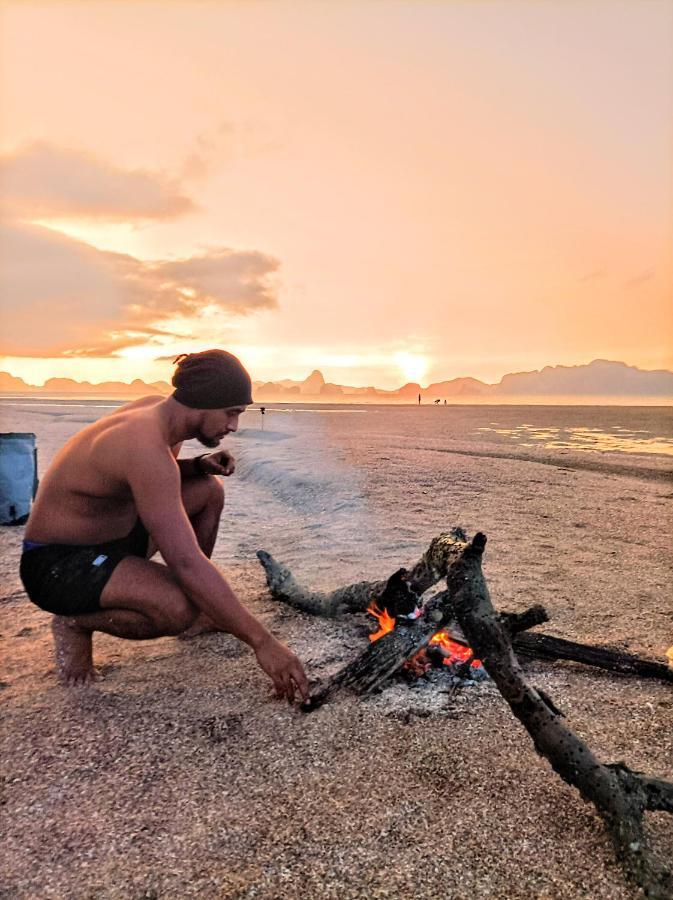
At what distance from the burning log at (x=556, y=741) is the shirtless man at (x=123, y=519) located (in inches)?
38.6

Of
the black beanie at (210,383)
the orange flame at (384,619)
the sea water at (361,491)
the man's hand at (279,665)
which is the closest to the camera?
the man's hand at (279,665)

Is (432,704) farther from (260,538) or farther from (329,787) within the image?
(260,538)

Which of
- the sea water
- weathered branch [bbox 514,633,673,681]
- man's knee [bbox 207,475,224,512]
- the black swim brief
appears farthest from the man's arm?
the sea water

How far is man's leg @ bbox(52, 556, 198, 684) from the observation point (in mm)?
3238

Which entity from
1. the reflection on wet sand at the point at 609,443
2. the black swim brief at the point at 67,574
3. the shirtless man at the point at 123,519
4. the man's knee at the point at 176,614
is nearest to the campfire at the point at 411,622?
the shirtless man at the point at 123,519

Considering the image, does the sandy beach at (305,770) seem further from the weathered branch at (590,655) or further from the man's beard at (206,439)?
the man's beard at (206,439)

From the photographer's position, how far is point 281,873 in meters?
2.12

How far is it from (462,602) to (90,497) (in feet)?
6.93

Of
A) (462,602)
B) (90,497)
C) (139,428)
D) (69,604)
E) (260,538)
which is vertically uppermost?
(139,428)

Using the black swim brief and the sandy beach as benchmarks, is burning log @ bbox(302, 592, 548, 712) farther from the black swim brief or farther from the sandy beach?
the black swim brief

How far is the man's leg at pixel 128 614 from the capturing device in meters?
3.24

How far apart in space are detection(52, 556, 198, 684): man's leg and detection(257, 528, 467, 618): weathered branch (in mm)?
1229

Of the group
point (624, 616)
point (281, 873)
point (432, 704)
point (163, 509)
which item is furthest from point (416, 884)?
point (624, 616)

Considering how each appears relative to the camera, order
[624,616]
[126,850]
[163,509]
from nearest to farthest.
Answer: [126,850]
[163,509]
[624,616]
